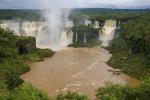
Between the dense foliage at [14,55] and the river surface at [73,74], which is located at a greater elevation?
the dense foliage at [14,55]

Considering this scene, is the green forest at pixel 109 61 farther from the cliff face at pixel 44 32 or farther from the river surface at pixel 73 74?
the cliff face at pixel 44 32

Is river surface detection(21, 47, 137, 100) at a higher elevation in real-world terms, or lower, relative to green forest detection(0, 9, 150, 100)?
lower

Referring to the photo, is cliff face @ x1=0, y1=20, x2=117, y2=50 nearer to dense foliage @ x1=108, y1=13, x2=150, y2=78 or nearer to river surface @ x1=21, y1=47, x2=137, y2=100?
river surface @ x1=21, y1=47, x2=137, y2=100

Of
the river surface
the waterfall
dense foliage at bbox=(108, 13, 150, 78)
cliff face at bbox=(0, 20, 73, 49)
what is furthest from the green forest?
cliff face at bbox=(0, 20, 73, 49)

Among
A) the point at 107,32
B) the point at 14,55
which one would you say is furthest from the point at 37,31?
the point at 14,55

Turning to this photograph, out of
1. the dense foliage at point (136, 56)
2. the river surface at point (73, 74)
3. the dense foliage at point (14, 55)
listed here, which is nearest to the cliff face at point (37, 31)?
the river surface at point (73, 74)
